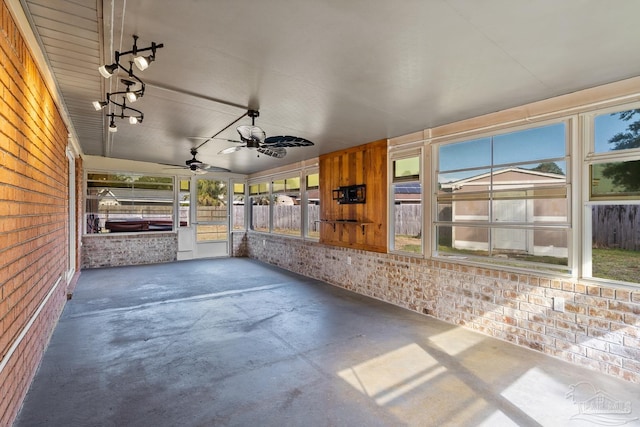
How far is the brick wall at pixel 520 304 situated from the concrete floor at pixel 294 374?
0.55 feet

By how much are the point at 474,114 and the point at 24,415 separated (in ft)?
17.6

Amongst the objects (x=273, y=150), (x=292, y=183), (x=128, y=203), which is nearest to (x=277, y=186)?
(x=292, y=183)

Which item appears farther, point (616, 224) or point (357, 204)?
point (357, 204)

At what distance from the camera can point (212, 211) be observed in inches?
416

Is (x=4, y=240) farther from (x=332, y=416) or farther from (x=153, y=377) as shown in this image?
(x=332, y=416)

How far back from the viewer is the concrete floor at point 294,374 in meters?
2.44

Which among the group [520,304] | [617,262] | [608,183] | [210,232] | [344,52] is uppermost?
[344,52]

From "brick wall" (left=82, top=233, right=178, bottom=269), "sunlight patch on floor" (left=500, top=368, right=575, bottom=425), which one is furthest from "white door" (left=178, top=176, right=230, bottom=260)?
"sunlight patch on floor" (left=500, top=368, right=575, bottom=425)

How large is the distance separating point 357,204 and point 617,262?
7193mm

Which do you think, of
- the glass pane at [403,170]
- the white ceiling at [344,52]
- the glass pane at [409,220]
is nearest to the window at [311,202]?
the glass pane at [403,170]

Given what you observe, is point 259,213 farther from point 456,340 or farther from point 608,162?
point 608,162

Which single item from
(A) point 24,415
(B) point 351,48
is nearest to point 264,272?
(A) point 24,415

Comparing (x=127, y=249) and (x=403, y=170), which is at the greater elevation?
(x=403, y=170)

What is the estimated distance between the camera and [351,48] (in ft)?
8.41
